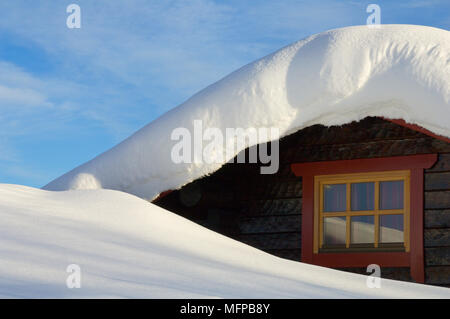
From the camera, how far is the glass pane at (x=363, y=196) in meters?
7.24

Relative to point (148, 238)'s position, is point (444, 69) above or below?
above

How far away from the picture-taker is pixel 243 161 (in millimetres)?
7566

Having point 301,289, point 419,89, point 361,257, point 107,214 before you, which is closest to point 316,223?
point 361,257

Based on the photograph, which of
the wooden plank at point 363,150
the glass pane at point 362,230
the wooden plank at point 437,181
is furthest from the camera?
the glass pane at point 362,230

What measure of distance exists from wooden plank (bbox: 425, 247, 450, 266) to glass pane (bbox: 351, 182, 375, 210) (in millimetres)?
737

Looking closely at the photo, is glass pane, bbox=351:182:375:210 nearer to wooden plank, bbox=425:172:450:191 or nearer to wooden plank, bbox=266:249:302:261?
wooden plank, bbox=425:172:450:191

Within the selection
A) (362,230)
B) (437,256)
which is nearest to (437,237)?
(437,256)

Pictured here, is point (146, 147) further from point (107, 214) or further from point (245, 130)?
point (107, 214)

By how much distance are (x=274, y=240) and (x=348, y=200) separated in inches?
36.9

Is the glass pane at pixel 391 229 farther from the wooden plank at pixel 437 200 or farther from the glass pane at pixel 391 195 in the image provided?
the wooden plank at pixel 437 200

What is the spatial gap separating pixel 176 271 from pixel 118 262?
0.38 meters

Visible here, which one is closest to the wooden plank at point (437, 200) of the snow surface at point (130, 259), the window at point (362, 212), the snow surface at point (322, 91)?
the window at point (362, 212)

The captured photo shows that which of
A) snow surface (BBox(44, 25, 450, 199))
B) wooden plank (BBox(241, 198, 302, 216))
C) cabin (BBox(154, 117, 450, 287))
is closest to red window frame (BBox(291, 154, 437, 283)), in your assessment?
cabin (BBox(154, 117, 450, 287))

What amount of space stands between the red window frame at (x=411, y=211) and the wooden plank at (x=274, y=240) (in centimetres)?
11
